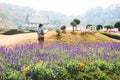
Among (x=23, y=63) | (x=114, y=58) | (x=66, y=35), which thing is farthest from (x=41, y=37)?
(x=66, y=35)

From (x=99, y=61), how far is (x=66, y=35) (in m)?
23.2

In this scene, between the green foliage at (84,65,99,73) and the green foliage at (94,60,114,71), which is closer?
the green foliage at (84,65,99,73)

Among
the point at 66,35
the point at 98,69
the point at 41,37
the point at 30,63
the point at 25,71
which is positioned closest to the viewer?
the point at 25,71

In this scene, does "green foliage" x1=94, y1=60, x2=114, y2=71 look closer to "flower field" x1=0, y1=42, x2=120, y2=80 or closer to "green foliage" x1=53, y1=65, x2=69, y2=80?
"flower field" x1=0, y1=42, x2=120, y2=80

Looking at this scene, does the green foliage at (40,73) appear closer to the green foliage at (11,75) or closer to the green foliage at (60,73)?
the green foliage at (60,73)

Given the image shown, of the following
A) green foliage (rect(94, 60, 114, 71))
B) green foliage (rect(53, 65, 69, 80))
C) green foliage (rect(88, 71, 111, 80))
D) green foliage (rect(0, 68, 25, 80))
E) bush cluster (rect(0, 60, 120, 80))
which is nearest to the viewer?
green foliage (rect(0, 68, 25, 80))

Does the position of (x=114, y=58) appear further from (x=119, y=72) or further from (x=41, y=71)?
(x=41, y=71)

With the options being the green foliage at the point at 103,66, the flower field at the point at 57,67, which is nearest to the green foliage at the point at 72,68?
the flower field at the point at 57,67

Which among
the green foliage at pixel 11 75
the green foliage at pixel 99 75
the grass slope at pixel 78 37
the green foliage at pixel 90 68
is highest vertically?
the green foliage at pixel 11 75

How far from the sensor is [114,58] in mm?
14523

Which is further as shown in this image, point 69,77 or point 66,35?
point 66,35

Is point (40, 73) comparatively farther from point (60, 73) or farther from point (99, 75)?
point (99, 75)

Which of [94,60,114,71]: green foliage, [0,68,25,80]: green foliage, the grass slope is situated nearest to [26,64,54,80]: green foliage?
[0,68,25,80]: green foliage

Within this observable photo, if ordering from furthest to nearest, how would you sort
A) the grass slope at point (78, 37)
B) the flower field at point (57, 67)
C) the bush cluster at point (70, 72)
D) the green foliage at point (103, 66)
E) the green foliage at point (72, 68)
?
the grass slope at point (78, 37), the green foliage at point (103, 66), the green foliage at point (72, 68), the flower field at point (57, 67), the bush cluster at point (70, 72)
